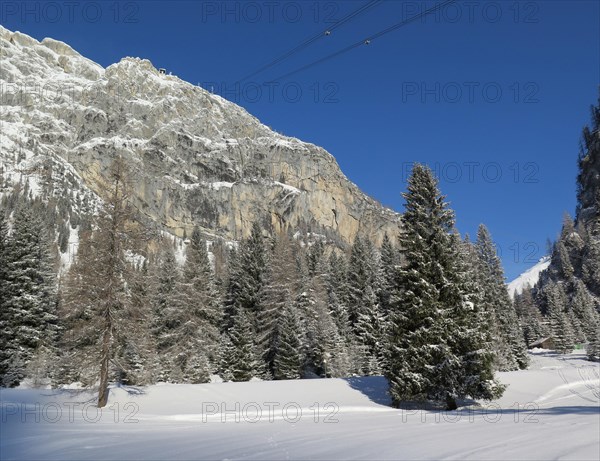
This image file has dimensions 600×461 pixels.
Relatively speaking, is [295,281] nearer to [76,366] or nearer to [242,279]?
[242,279]

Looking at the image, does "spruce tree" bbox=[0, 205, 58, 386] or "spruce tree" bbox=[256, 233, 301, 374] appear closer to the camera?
"spruce tree" bbox=[0, 205, 58, 386]

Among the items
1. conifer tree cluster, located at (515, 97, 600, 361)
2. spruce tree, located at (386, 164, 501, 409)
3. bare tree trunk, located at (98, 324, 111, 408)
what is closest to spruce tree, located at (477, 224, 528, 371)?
conifer tree cluster, located at (515, 97, 600, 361)

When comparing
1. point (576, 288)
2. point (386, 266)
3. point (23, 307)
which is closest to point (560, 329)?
point (576, 288)

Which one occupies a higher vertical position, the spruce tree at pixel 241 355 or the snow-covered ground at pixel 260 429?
the spruce tree at pixel 241 355

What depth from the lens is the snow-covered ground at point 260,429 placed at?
6.35m

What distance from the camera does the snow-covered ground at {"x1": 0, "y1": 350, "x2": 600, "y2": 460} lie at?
6348 millimetres

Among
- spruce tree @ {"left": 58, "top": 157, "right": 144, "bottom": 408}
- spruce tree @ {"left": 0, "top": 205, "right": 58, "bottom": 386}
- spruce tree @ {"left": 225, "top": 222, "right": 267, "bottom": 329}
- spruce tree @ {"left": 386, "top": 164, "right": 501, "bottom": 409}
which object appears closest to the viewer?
spruce tree @ {"left": 58, "top": 157, "right": 144, "bottom": 408}

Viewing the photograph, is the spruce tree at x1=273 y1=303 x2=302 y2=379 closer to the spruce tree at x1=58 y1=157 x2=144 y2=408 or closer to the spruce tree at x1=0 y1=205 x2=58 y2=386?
the spruce tree at x1=0 y1=205 x2=58 y2=386

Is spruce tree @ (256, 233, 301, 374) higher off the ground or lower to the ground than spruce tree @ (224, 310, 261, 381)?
higher

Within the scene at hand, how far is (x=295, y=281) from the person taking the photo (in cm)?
4372

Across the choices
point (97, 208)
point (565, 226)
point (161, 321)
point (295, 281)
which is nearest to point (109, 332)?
point (97, 208)

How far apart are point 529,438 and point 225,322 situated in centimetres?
3706

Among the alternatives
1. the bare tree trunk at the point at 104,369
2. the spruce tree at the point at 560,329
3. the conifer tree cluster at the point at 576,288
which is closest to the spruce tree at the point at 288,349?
the bare tree trunk at the point at 104,369

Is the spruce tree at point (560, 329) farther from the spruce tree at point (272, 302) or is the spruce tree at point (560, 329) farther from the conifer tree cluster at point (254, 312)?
the spruce tree at point (272, 302)
